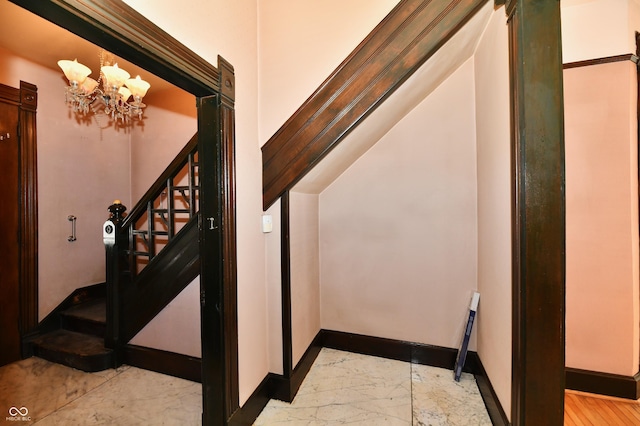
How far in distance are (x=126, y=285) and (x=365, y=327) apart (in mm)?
2161

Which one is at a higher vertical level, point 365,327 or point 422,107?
point 422,107

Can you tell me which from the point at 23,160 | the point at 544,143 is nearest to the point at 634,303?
the point at 544,143

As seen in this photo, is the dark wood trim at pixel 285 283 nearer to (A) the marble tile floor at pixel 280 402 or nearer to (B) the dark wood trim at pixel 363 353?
(B) the dark wood trim at pixel 363 353

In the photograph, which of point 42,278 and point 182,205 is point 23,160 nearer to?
point 42,278

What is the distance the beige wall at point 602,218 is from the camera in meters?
1.83

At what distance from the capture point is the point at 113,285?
235cm

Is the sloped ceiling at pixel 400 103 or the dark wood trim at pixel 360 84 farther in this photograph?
the sloped ceiling at pixel 400 103

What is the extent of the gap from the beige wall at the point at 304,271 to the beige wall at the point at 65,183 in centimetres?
269

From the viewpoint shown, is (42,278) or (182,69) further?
(42,278)

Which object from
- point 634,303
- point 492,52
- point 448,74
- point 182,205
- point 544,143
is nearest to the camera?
point 544,143

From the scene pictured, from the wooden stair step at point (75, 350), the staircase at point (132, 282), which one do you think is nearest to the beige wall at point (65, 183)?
the wooden stair step at point (75, 350)

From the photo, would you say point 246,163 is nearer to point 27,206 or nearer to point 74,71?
point 74,71

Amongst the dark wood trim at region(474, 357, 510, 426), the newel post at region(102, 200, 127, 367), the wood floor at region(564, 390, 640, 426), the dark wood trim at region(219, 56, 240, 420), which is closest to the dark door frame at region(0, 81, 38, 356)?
the newel post at region(102, 200, 127, 367)

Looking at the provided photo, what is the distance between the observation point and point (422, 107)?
2.25 meters
